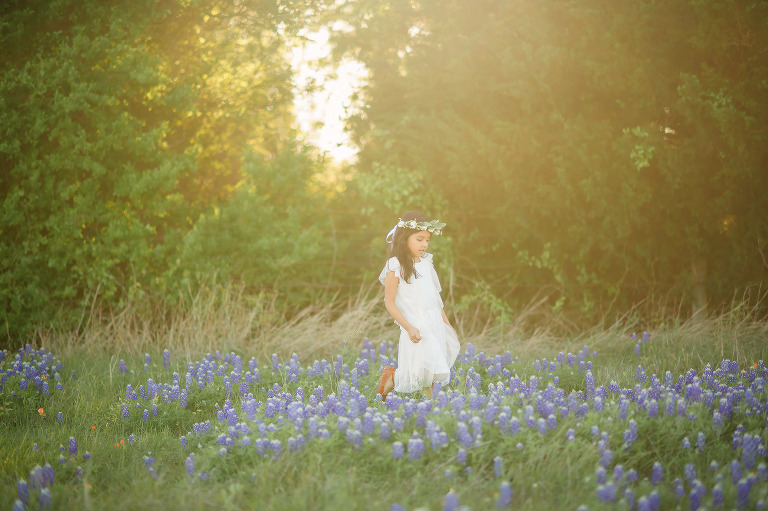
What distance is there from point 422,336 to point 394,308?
34 centimetres

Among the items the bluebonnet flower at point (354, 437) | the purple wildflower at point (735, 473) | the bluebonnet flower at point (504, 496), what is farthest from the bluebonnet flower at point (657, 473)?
the bluebonnet flower at point (354, 437)

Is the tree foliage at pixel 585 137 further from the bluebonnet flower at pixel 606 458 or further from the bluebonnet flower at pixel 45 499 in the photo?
the bluebonnet flower at pixel 45 499

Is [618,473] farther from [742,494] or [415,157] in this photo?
[415,157]

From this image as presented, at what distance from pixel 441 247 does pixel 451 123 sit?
1881 mm

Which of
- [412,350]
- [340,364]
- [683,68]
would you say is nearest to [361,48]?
[683,68]

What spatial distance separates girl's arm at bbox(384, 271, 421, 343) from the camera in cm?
479

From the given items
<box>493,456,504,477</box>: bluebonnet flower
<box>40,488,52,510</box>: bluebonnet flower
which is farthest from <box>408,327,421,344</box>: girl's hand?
<box>40,488,52,510</box>: bluebonnet flower

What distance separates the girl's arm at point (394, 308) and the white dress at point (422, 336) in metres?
0.07

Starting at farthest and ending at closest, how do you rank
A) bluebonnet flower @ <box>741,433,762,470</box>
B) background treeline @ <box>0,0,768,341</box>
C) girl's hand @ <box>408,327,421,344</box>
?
background treeline @ <box>0,0,768,341</box>, girl's hand @ <box>408,327,421,344</box>, bluebonnet flower @ <box>741,433,762,470</box>

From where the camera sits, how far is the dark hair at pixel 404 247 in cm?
506

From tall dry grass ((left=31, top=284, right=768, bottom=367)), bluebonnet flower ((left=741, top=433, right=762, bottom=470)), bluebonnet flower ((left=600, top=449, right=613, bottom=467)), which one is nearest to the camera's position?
bluebonnet flower ((left=600, top=449, right=613, bottom=467))

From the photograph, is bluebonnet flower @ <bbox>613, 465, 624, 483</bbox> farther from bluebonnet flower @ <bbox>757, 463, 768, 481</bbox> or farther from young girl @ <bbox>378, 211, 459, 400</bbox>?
young girl @ <bbox>378, 211, 459, 400</bbox>

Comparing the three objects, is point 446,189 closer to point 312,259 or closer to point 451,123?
point 451,123

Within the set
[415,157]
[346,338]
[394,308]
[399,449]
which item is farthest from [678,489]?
[415,157]
